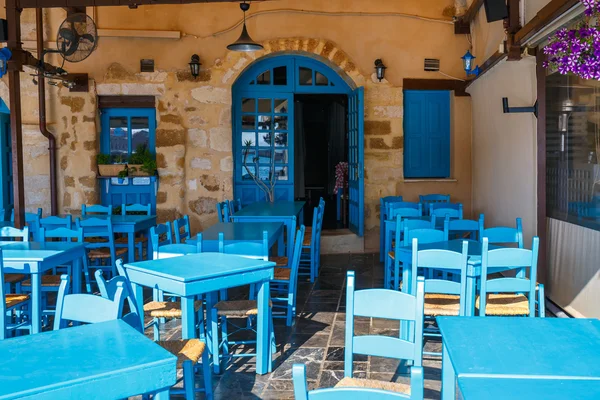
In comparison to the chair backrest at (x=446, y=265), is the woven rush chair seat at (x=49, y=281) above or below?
below

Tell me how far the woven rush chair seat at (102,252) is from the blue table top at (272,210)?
4.29 feet

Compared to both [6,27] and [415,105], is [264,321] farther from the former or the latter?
[415,105]

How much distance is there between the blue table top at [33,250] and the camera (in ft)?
14.9

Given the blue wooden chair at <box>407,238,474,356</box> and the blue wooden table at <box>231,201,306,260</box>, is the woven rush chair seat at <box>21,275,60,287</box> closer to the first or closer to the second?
the blue wooden table at <box>231,201,306,260</box>

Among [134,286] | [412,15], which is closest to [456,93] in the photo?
[412,15]

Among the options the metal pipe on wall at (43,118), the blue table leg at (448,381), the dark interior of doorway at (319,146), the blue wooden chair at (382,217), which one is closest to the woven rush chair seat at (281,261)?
the blue wooden chair at (382,217)

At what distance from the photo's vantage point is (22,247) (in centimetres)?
510

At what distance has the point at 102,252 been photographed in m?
6.89

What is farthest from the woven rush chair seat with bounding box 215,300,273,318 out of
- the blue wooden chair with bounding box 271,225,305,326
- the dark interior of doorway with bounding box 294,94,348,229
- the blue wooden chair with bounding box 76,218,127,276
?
the dark interior of doorway with bounding box 294,94,348,229

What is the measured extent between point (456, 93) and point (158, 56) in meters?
4.33

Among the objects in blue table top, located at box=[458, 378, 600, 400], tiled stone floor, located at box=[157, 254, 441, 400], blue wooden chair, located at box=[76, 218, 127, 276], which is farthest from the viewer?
blue wooden chair, located at box=[76, 218, 127, 276]

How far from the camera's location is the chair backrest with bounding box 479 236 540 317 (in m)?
3.83

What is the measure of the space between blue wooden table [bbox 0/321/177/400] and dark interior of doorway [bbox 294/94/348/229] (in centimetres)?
1160

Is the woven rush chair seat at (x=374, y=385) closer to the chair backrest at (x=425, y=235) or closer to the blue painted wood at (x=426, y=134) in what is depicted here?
the chair backrest at (x=425, y=235)
